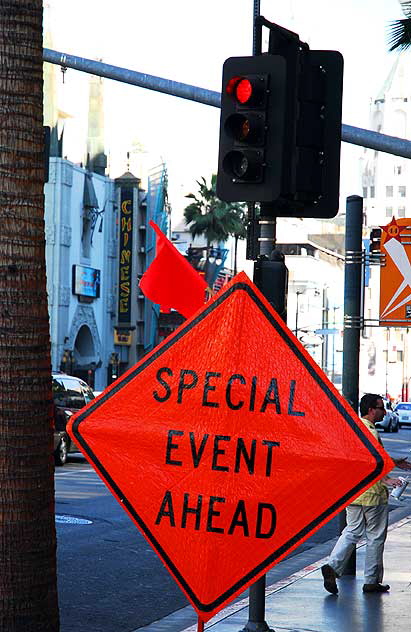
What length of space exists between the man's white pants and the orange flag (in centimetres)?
239

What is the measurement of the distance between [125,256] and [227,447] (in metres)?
59.4

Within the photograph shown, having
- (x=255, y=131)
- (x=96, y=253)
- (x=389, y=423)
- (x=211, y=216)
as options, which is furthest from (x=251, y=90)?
(x=211, y=216)

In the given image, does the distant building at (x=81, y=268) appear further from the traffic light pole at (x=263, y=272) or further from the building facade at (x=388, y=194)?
the building facade at (x=388, y=194)

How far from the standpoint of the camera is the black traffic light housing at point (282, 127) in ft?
22.2

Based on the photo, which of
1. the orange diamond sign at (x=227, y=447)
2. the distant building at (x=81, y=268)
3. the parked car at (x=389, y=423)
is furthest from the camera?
the parked car at (x=389, y=423)

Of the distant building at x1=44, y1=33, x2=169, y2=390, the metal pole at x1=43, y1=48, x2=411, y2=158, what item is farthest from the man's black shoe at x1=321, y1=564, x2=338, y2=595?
the distant building at x1=44, y1=33, x2=169, y2=390

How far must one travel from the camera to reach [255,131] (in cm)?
680

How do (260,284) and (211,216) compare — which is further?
(211,216)

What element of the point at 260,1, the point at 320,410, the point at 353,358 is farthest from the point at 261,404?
the point at 353,358

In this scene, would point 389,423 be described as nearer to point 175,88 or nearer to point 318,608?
point 175,88

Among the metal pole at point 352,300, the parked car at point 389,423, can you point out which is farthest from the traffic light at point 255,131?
the parked car at point 389,423

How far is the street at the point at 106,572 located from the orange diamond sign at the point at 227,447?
15.7 ft

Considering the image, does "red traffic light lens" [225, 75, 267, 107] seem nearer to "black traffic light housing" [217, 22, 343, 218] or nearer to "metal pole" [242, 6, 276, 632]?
"black traffic light housing" [217, 22, 343, 218]

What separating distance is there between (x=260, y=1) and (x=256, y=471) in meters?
4.32
